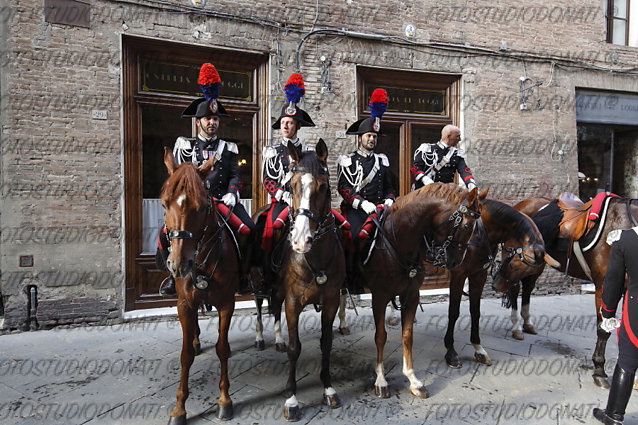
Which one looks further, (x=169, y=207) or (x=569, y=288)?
(x=569, y=288)

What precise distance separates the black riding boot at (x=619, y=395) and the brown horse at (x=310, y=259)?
232cm

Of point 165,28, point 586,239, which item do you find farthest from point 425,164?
point 165,28

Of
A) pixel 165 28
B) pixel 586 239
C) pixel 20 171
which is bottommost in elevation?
pixel 586 239

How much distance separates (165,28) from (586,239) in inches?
273

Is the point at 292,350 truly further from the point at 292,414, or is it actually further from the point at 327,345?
the point at 292,414

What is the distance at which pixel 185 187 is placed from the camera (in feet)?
9.60

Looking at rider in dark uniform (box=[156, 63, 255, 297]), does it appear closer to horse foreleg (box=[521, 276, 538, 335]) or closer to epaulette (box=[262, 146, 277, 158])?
epaulette (box=[262, 146, 277, 158])

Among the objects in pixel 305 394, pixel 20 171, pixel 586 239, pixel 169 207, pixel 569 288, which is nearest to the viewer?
pixel 169 207

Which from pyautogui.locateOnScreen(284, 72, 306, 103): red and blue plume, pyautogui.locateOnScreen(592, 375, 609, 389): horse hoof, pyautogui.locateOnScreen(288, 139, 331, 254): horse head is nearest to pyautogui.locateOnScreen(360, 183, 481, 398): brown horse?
pyautogui.locateOnScreen(288, 139, 331, 254): horse head

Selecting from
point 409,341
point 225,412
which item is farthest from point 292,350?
point 409,341

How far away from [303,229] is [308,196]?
0.92 ft

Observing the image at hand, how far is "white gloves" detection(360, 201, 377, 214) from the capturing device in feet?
13.5

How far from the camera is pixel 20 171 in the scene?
561cm

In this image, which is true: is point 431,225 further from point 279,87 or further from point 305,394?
point 279,87
